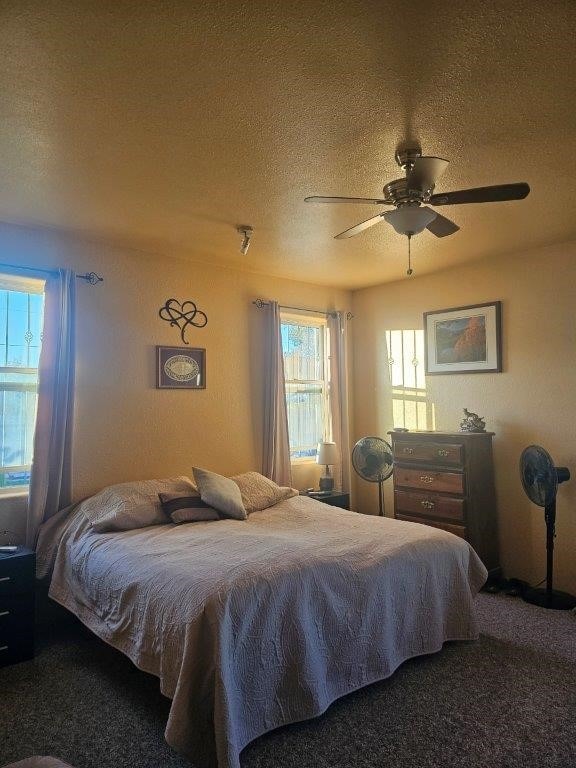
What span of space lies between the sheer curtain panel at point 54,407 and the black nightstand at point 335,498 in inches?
80.3

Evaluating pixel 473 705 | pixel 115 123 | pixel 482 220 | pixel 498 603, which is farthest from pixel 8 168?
pixel 498 603

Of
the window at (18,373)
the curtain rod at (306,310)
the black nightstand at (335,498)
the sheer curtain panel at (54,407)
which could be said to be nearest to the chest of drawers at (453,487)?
the black nightstand at (335,498)

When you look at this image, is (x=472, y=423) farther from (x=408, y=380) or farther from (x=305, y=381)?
(x=305, y=381)

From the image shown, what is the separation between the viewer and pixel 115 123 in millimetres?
2254

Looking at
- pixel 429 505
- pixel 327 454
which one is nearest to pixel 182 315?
pixel 327 454

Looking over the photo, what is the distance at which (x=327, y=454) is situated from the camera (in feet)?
15.7

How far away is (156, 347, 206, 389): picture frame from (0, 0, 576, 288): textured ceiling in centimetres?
108

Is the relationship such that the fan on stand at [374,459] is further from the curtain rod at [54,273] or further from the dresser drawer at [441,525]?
the curtain rod at [54,273]

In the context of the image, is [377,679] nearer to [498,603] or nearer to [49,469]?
[498,603]

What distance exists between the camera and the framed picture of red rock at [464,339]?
438 centimetres

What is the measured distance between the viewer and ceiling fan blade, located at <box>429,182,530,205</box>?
2178 millimetres

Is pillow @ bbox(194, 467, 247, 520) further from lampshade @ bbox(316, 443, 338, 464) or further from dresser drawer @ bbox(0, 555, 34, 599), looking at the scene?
lampshade @ bbox(316, 443, 338, 464)

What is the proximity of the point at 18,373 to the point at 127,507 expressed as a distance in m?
1.19

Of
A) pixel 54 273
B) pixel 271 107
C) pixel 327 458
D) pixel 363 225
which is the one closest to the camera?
pixel 271 107
